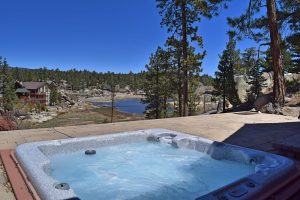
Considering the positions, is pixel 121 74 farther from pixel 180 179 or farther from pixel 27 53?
pixel 180 179

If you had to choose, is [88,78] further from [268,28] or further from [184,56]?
[268,28]

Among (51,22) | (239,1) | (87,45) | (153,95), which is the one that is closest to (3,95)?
(51,22)

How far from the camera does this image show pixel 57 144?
17.6 feet

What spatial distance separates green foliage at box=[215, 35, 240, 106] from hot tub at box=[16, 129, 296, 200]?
2237cm

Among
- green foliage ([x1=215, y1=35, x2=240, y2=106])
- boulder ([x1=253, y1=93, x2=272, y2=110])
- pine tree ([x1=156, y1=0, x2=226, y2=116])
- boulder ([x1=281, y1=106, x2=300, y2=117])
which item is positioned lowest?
boulder ([x1=281, y1=106, x2=300, y2=117])

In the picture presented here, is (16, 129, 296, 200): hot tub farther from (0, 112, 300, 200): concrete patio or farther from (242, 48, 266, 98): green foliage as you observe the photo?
(242, 48, 266, 98): green foliage

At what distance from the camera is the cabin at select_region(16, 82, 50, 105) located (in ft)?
196

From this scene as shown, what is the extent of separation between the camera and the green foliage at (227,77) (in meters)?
27.8

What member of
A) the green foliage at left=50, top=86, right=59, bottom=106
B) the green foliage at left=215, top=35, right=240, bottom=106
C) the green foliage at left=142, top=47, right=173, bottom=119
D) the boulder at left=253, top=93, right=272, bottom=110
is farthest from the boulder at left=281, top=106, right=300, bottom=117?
the green foliage at left=50, top=86, right=59, bottom=106

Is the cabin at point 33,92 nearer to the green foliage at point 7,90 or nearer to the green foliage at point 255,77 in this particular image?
the green foliage at point 7,90

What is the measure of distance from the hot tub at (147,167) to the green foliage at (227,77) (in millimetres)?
22365

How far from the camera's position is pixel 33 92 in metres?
62.3

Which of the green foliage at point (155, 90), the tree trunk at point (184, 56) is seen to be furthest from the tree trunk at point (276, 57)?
the green foliage at point (155, 90)

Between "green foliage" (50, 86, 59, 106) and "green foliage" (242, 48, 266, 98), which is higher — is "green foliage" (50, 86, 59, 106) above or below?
below
